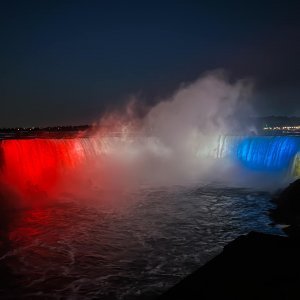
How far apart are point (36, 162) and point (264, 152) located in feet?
62.8

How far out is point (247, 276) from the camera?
443cm

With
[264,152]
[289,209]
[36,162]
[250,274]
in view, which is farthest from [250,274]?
[264,152]

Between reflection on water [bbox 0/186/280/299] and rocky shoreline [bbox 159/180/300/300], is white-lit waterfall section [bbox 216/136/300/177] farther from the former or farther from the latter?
rocky shoreline [bbox 159/180/300/300]

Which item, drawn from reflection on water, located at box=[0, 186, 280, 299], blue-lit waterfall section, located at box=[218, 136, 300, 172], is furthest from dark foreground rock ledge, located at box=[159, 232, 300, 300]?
blue-lit waterfall section, located at box=[218, 136, 300, 172]

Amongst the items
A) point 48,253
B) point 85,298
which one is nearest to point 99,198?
point 48,253

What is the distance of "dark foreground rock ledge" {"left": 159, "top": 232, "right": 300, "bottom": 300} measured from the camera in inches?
161

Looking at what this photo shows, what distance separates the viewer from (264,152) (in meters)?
32.5

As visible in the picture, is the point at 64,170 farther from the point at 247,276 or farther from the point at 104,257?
the point at 247,276

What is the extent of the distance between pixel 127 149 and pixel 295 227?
94.2 ft

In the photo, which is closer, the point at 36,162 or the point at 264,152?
the point at 36,162

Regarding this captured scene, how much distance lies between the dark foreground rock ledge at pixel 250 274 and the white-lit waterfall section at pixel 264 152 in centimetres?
2172

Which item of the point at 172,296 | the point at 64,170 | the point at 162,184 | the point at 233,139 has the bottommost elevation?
the point at 172,296

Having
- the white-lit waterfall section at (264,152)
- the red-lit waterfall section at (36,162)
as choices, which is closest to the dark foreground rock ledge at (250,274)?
the red-lit waterfall section at (36,162)

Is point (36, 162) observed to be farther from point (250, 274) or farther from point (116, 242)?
point (250, 274)
